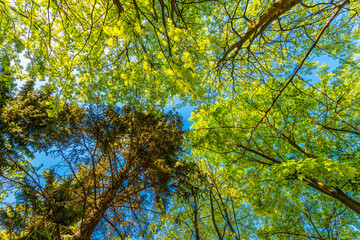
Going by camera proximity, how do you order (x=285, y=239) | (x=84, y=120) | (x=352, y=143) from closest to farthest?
(x=84, y=120), (x=352, y=143), (x=285, y=239)

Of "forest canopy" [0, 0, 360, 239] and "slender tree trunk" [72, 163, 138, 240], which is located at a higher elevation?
"forest canopy" [0, 0, 360, 239]

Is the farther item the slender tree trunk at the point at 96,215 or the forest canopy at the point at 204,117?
the forest canopy at the point at 204,117

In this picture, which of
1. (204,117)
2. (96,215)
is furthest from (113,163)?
(204,117)

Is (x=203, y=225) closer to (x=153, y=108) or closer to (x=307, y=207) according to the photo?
(x=307, y=207)

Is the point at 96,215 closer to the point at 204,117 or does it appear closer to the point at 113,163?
the point at 113,163

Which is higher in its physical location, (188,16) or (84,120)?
(188,16)

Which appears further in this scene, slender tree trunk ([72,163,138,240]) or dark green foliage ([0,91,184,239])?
dark green foliage ([0,91,184,239])

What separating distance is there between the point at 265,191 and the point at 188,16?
7725 mm

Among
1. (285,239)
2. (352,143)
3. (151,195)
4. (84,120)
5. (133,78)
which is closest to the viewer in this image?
(133,78)

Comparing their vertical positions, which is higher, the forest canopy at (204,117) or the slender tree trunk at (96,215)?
the forest canopy at (204,117)

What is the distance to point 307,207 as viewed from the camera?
20.1ft

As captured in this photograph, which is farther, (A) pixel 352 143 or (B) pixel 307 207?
(B) pixel 307 207

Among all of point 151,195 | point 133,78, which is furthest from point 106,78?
point 151,195

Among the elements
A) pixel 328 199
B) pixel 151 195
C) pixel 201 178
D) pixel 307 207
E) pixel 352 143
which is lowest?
pixel 151 195
